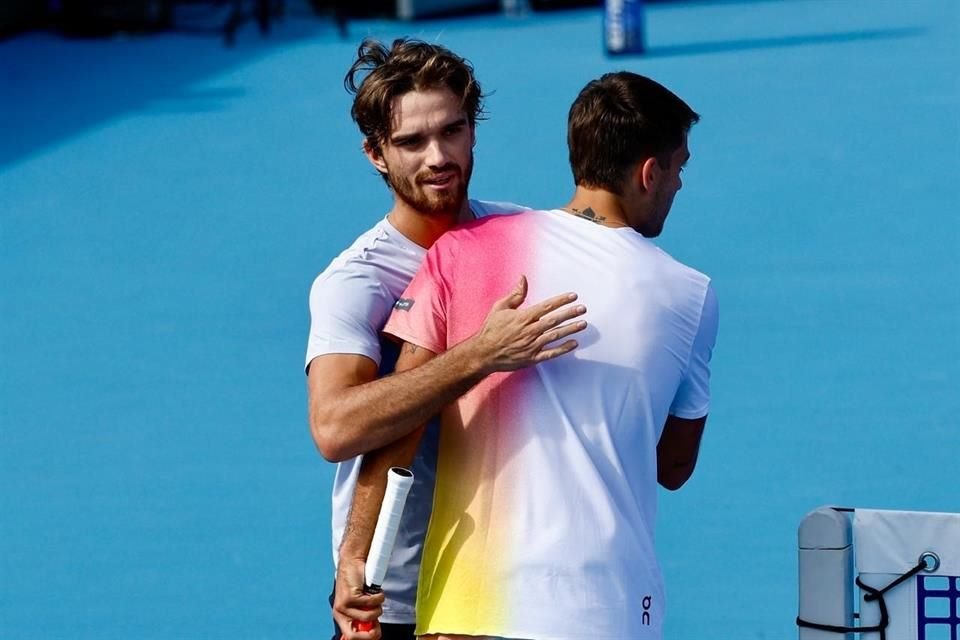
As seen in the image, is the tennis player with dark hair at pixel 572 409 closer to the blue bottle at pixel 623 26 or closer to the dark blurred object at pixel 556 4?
the blue bottle at pixel 623 26

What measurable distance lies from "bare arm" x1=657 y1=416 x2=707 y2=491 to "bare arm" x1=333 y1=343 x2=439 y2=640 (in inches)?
18.8

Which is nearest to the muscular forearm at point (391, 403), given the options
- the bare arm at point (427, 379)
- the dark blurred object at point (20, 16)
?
the bare arm at point (427, 379)

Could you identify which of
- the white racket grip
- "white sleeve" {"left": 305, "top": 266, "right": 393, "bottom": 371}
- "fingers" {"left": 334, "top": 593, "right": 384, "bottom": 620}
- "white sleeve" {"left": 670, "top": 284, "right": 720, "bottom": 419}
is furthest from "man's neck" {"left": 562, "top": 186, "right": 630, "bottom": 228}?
"fingers" {"left": 334, "top": 593, "right": 384, "bottom": 620}

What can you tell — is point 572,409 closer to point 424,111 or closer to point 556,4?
point 424,111

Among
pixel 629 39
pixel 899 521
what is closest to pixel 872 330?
pixel 899 521

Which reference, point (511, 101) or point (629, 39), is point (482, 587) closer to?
point (511, 101)

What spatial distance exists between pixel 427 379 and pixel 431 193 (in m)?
0.50

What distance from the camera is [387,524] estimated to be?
290cm

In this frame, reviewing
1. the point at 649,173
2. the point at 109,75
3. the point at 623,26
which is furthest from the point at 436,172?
the point at 109,75

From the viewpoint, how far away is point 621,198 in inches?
117

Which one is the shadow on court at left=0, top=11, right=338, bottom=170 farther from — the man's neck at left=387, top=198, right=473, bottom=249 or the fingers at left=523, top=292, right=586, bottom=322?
the fingers at left=523, top=292, right=586, bottom=322

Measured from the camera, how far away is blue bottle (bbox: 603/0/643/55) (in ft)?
48.1

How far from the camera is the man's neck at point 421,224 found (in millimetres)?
3236

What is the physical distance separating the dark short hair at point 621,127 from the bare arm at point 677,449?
1.50 feet
